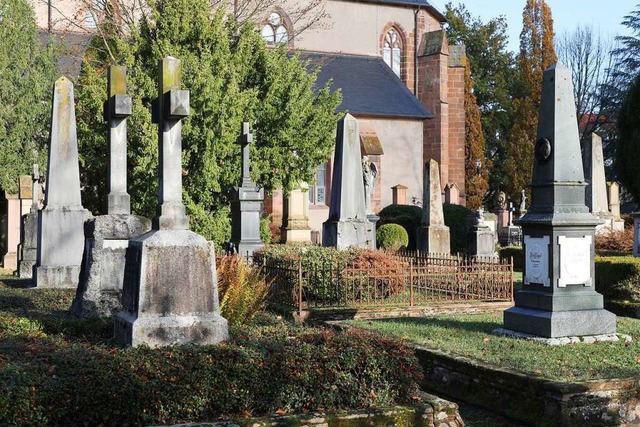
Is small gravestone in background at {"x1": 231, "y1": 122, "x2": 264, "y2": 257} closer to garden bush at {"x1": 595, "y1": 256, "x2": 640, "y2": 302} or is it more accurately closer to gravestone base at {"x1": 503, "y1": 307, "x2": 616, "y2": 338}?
garden bush at {"x1": 595, "y1": 256, "x2": 640, "y2": 302}

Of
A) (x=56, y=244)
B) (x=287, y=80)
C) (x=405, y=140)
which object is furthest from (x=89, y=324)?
(x=405, y=140)

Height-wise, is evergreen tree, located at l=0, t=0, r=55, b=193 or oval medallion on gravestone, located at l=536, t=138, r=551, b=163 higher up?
evergreen tree, located at l=0, t=0, r=55, b=193

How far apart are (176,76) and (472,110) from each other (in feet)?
118

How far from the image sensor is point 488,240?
18906mm

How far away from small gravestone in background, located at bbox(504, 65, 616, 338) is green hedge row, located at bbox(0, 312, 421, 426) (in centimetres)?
339

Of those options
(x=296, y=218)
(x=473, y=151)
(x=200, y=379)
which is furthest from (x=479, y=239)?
(x=473, y=151)

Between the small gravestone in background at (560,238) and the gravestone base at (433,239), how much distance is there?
9.74 m

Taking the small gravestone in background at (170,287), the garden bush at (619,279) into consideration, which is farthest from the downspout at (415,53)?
the small gravestone in background at (170,287)

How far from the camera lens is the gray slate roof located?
32281 mm

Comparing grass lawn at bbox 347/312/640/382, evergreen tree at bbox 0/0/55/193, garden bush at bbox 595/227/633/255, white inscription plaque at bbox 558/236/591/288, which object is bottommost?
grass lawn at bbox 347/312/640/382

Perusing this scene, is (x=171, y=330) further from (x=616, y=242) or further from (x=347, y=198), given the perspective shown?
(x=616, y=242)

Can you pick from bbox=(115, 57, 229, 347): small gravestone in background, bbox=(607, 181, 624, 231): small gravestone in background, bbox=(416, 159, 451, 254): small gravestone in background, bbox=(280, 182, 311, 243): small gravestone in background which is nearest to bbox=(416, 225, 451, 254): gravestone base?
bbox=(416, 159, 451, 254): small gravestone in background

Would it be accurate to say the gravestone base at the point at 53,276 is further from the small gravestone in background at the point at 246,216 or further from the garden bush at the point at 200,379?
the garden bush at the point at 200,379

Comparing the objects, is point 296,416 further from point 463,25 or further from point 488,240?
point 463,25
